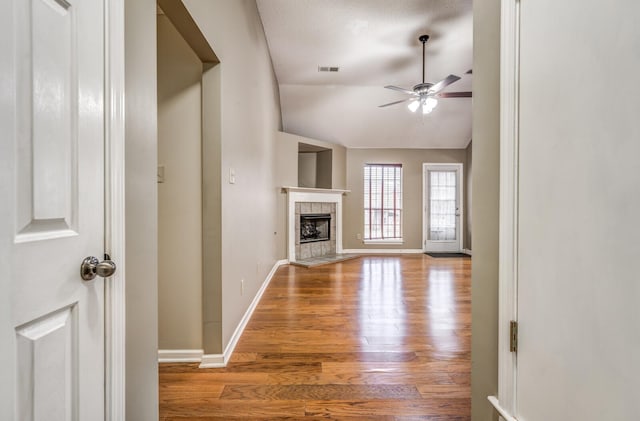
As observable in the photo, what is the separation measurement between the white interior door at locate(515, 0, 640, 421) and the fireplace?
15.9 feet

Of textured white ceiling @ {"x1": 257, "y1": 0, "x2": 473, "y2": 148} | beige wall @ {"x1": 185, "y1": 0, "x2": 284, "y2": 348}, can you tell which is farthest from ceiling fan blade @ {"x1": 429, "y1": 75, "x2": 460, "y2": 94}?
beige wall @ {"x1": 185, "y1": 0, "x2": 284, "y2": 348}

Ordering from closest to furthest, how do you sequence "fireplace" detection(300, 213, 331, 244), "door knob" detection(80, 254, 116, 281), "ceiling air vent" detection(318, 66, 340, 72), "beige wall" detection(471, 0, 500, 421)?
"door knob" detection(80, 254, 116, 281) → "beige wall" detection(471, 0, 500, 421) → "ceiling air vent" detection(318, 66, 340, 72) → "fireplace" detection(300, 213, 331, 244)

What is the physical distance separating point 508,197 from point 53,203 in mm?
1380

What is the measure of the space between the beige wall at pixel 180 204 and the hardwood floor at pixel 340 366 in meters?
0.28

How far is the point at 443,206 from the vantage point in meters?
6.92

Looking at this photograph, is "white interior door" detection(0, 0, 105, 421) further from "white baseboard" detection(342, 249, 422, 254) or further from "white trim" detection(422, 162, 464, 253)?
"white trim" detection(422, 162, 464, 253)

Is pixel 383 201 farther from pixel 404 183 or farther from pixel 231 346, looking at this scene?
pixel 231 346

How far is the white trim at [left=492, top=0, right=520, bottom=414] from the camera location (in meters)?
0.99

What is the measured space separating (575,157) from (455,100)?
593 cm

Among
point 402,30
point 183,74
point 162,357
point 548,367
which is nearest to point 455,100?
point 402,30

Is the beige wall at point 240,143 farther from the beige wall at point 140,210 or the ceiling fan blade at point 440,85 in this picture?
the ceiling fan blade at point 440,85

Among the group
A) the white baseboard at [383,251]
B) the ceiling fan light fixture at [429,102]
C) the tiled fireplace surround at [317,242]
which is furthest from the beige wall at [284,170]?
the ceiling fan light fixture at [429,102]

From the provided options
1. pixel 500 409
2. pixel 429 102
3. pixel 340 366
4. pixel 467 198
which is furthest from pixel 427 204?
pixel 500 409

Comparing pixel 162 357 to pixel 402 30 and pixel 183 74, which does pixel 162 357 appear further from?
pixel 402 30
